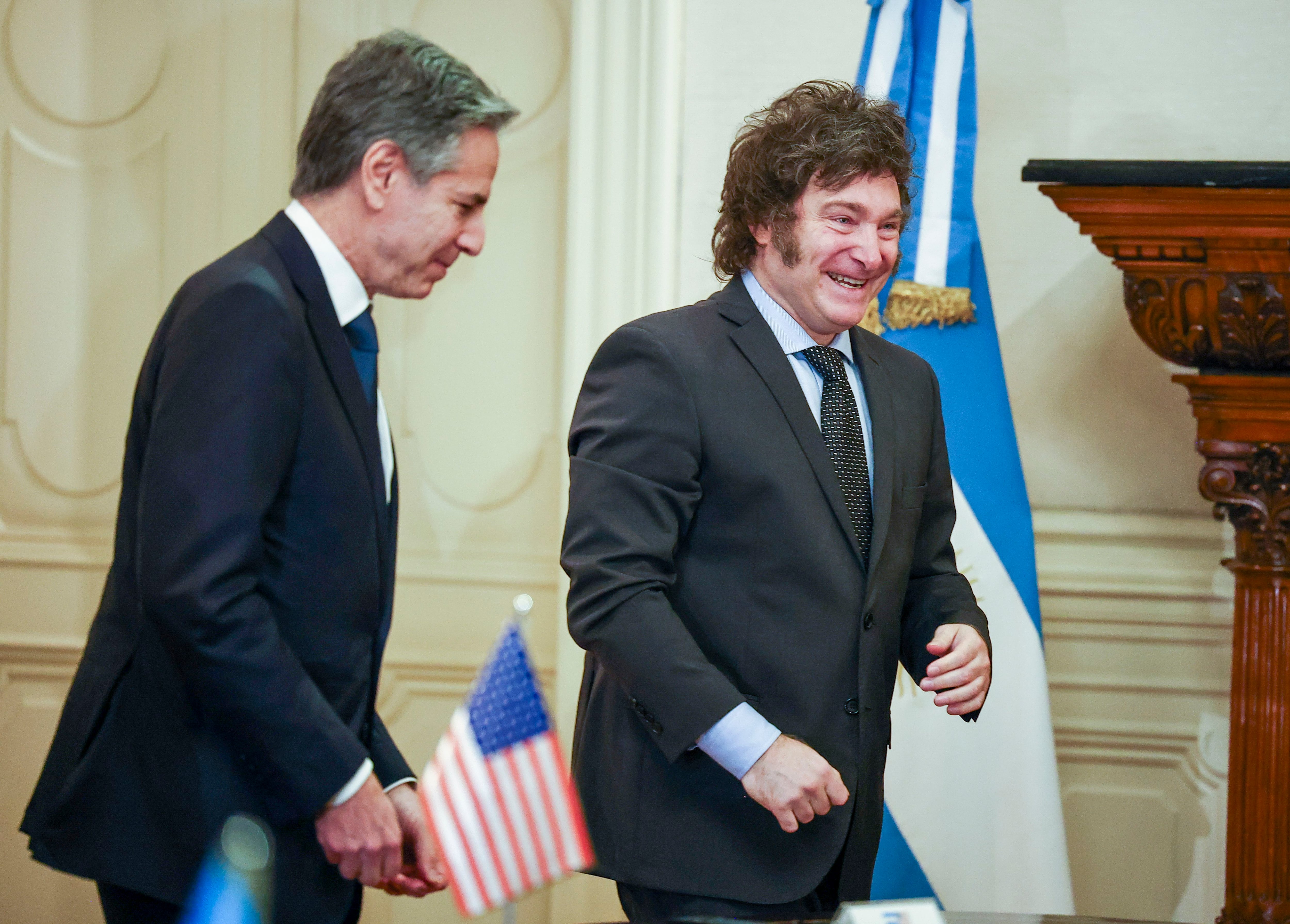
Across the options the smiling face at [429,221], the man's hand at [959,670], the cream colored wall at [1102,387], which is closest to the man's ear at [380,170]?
the smiling face at [429,221]

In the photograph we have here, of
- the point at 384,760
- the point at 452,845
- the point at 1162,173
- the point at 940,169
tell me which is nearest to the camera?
the point at 452,845

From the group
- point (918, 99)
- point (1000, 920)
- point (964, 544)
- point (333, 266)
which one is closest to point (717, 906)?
point (1000, 920)

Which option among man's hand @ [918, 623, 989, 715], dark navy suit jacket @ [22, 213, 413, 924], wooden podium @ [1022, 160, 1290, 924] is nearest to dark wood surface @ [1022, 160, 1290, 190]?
wooden podium @ [1022, 160, 1290, 924]

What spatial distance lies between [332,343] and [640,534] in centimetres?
50

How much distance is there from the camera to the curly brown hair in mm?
1842

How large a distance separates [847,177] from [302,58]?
1985mm

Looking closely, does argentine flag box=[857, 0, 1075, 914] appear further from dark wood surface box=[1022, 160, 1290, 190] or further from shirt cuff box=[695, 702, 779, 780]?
shirt cuff box=[695, 702, 779, 780]

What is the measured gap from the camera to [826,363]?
1.88 m

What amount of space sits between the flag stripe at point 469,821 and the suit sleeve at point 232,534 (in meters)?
0.14

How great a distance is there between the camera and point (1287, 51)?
2.95 meters

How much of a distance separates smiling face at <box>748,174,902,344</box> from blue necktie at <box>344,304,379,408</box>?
66 centimetres

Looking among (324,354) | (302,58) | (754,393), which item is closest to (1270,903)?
(754,393)

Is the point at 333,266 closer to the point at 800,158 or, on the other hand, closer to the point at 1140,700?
the point at 800,158

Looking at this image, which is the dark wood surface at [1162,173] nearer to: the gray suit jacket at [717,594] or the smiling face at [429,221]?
the gray suit jacket at [717,594]
